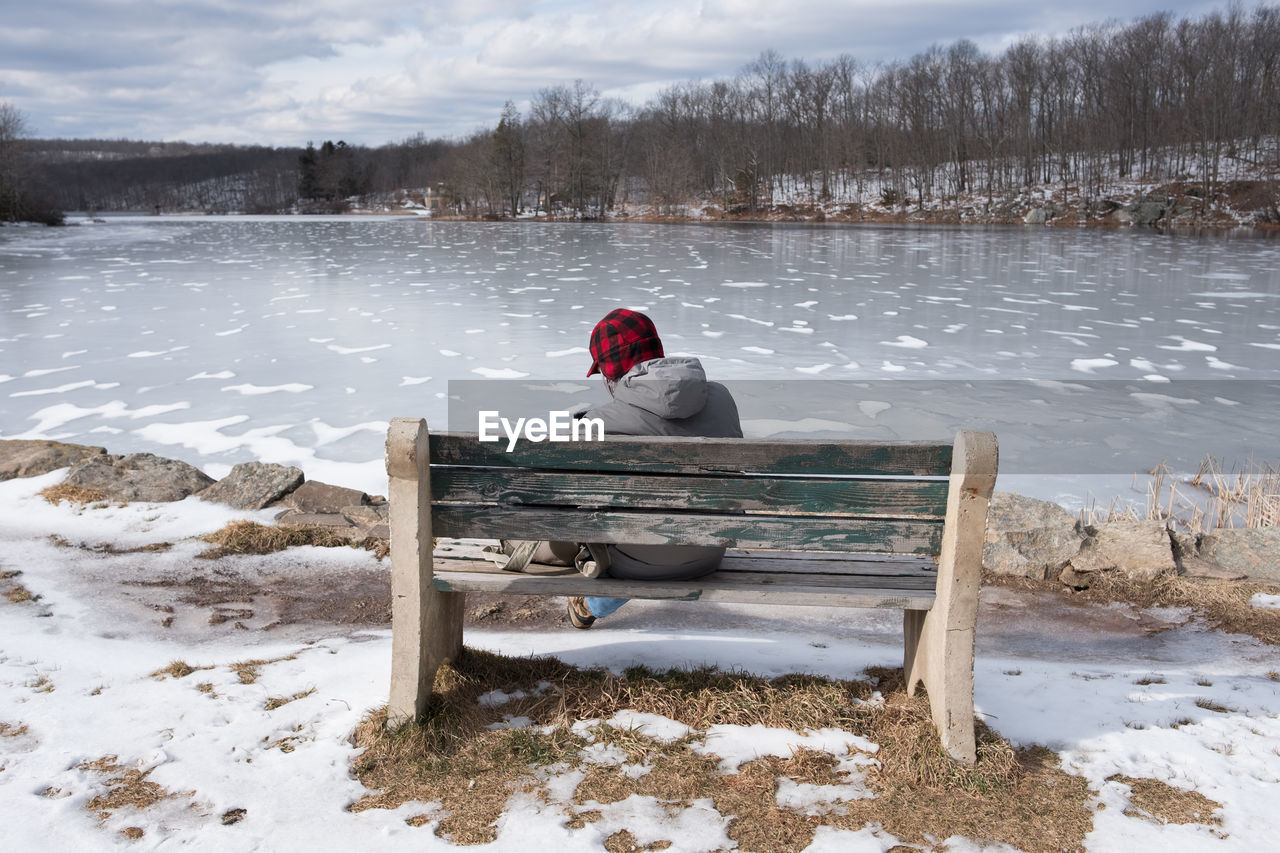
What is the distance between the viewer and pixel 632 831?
2.38 m

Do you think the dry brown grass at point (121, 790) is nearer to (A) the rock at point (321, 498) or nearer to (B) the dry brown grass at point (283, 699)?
(B) the dry brown grass at point (283, 699)

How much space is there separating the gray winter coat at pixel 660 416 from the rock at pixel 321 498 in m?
3.41

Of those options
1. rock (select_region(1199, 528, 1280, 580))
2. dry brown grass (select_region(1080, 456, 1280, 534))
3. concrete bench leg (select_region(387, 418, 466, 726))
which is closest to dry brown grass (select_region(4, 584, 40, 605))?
concrete bench leg (select_region(387, 418, 466, 726))

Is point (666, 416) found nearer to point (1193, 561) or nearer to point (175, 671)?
point (175, 671)

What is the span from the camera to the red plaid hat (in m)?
3.27

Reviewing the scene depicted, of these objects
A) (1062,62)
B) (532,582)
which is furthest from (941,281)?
(1062,62)

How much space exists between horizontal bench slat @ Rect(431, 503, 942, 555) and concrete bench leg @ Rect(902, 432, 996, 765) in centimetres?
11

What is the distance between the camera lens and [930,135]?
2562 inches

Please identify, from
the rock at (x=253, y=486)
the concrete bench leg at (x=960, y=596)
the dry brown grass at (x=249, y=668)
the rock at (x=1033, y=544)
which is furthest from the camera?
the rock at (x=253, y=486)

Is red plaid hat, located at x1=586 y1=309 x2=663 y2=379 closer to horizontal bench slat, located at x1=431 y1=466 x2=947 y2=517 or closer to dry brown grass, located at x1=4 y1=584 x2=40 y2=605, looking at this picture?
horizontal bench slat, located at x1=431 y1=466 x2=947 y2=517

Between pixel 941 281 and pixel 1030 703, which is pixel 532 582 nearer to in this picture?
pixel 1030 703

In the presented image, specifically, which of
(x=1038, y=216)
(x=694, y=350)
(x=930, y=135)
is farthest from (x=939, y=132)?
(x=694, y=350)

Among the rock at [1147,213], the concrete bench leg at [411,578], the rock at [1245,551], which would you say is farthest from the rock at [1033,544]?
the rock at [1147,213]

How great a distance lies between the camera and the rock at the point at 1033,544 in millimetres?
5059
